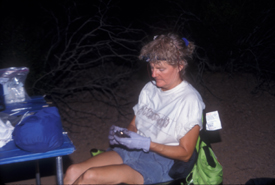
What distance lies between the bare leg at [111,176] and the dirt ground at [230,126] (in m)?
1.67

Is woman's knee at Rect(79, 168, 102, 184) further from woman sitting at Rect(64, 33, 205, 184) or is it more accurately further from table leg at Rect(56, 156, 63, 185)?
table leg at Rect(56, 156, 63, 185)

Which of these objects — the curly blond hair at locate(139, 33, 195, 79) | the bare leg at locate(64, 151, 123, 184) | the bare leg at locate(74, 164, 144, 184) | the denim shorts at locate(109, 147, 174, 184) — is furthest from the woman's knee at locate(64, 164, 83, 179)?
the curly blond hair at locate(139, 33, 195, 79)

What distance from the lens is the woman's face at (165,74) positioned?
1951 mm

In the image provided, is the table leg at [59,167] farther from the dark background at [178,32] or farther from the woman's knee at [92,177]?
the dark background at [178,32]

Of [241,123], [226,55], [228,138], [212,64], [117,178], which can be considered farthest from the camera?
[212,64]

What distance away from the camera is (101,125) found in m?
4.32

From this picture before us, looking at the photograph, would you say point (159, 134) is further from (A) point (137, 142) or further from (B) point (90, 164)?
(B) point (90, 164)

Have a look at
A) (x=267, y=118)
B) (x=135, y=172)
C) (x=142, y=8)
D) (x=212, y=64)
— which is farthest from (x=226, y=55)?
(x=135, y=172)

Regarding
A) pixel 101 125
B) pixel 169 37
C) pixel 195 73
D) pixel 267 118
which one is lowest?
pixel 101 125

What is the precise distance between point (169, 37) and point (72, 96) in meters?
3.49

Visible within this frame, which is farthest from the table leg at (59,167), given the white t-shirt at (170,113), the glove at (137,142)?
the white t-shirt at (170,113)

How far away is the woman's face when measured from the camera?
1.95 m

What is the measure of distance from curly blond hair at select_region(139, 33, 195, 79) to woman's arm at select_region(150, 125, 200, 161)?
0.51 metres

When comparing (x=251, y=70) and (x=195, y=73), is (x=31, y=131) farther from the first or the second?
(x=251, y=70)
